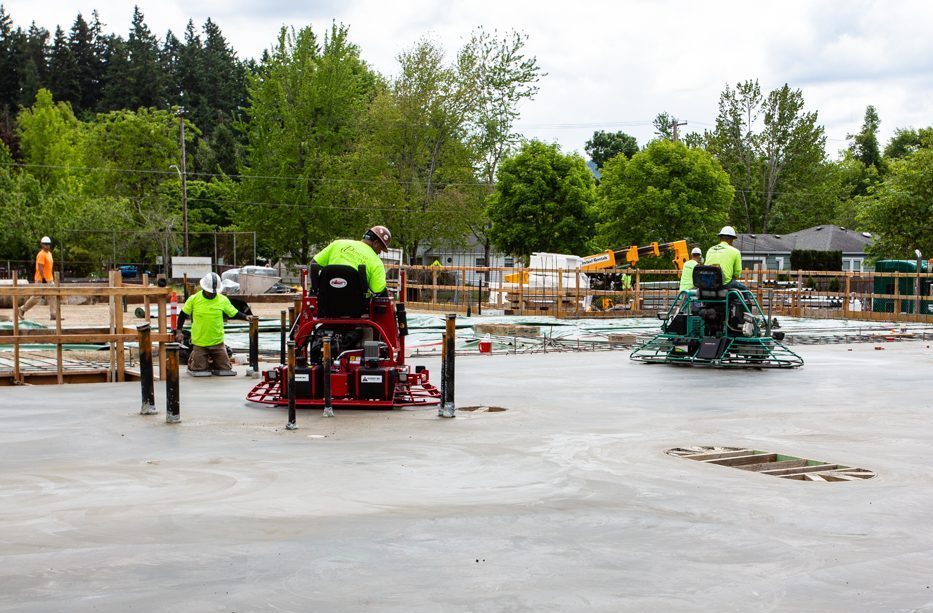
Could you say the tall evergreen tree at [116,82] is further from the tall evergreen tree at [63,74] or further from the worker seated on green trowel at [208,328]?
the worker seated on green trowel at [208,328]

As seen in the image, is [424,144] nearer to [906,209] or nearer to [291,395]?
[906,209]

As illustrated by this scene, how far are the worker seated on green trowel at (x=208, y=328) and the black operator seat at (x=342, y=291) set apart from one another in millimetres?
3948

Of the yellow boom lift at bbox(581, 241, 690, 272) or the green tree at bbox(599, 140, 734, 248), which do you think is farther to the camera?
the green tree at bbox(599, 140, 734, 248)

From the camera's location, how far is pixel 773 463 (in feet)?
30.7

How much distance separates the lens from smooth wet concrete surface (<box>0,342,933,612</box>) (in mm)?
5480

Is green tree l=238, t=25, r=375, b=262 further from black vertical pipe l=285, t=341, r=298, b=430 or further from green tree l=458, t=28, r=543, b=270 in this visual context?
black vertical pipe l=285, t=341, r=298, b=430

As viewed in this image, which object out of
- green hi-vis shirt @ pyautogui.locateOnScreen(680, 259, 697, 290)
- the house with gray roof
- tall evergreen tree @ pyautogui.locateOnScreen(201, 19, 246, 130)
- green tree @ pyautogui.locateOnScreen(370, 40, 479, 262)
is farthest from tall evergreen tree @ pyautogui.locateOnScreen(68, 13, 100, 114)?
green hi-vis shirt @ pyautogui.locateOnScreen(680, 259, 697, 290)

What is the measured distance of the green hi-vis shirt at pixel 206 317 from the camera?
15.8 metres

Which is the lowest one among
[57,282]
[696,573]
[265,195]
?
[696,573]

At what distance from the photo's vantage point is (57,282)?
1650cm

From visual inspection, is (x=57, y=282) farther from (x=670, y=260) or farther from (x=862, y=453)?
(x=670, y=260)

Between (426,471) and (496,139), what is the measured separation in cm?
6154

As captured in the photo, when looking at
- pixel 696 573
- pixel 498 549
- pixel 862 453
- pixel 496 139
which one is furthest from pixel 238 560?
pixel 496 139

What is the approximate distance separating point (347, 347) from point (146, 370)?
2.24 meters
